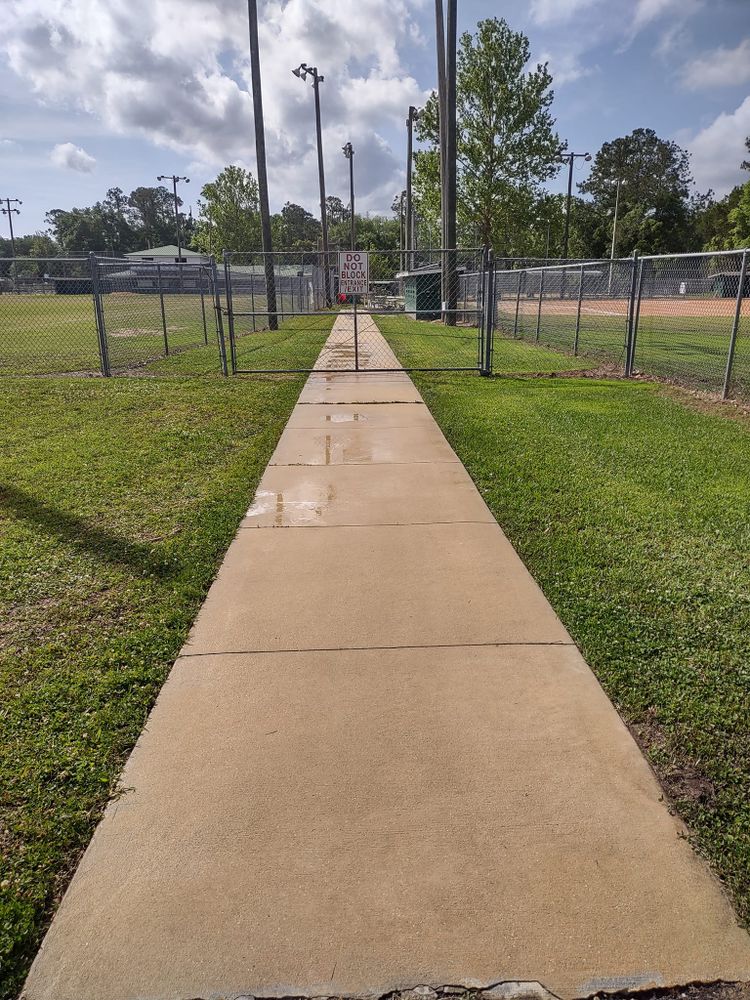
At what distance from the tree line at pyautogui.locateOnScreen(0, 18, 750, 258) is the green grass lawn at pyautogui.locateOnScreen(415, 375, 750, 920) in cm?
2939

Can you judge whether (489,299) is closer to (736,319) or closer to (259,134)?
(736,319)

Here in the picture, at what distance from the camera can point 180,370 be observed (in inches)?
506

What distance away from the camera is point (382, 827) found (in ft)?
7.23

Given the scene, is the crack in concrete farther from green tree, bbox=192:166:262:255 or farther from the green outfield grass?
green tree, bbox=192:166:262:255

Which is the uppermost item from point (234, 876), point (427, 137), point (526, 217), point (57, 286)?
point (427, 137)

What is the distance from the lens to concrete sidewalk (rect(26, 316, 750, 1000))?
1773 mm

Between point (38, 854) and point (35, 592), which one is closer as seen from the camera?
point (38, 854)

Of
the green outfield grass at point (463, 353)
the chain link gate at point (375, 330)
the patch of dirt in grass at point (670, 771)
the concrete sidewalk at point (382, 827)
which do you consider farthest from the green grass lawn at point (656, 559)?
the green outfield grass at point (463, 353)

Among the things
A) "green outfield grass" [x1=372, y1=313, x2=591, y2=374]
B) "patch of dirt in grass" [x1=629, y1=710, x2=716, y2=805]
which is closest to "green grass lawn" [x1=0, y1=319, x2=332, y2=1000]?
"patch of dirt in grass" [x1=629, y1=710, x2=716, y2=805]

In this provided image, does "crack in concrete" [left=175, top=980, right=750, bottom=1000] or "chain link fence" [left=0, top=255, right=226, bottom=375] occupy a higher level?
"chain link fence" [left=0, top=255, right=226, bottom=375]

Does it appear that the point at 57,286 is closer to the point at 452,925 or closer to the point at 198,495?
the point at 198,495

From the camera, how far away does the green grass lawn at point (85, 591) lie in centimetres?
→ 219

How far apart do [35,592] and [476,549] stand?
2641mm

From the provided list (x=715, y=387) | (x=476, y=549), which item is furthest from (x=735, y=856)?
(x=715, y=387)
